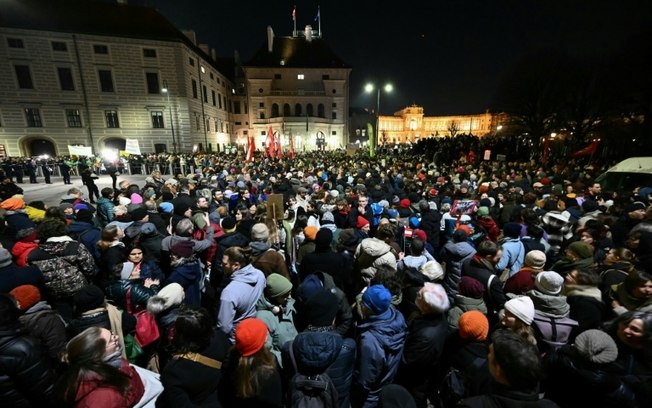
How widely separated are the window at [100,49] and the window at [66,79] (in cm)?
336

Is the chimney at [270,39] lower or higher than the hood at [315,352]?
higher

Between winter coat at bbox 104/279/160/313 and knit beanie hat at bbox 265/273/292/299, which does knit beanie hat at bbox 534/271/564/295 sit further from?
winter coat at bbox 104/279/160/313

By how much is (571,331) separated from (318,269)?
9.01 ft

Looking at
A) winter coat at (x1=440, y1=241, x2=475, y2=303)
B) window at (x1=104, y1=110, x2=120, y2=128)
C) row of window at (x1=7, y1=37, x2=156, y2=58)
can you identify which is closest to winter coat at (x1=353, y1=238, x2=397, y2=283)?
winter coat at (x1=440, y1=241, x2=475, y2=303)

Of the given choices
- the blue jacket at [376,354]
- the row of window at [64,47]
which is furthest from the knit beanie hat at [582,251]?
the row of window at [64,47]

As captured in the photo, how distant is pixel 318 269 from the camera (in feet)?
13.1

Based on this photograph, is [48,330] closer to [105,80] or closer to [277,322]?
[277,322]

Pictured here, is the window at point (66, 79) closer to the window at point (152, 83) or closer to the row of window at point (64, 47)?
the row of window at point (64, 47)

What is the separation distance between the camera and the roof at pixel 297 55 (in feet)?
175

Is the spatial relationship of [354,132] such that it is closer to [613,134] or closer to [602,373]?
[613,134]

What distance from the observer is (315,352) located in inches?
79.7

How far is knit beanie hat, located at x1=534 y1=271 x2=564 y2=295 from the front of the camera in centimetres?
263

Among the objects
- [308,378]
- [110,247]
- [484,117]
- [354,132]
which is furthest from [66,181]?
[484,117]

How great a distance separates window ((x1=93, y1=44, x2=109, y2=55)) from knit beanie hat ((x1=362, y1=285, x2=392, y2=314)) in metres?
40.7
